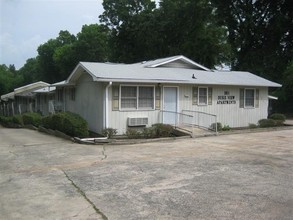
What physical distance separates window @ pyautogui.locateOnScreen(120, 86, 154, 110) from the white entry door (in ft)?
2.75

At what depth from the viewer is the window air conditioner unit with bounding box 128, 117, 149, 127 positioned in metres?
17.7

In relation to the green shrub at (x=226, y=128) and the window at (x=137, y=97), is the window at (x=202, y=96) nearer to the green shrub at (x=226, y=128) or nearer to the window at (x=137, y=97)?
the green shrub at (x=226, y=128)

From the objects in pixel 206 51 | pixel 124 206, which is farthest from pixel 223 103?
pixel 206 51

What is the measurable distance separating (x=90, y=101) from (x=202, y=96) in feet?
20.2

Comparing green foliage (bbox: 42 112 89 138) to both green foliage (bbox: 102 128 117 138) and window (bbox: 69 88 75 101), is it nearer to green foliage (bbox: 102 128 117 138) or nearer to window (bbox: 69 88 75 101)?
green foliage (bbox: 102 128 117 138)

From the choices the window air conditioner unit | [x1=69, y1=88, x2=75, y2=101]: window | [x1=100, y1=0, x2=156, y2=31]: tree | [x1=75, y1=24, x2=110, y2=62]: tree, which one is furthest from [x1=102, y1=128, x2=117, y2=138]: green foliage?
[x1=75, y1=24, x2=110, y2=62]: tree

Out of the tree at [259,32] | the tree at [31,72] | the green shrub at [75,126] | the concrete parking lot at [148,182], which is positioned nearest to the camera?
the concrete parking lot at [148,182]

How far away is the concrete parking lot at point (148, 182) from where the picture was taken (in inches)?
250

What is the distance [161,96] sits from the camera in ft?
62.1

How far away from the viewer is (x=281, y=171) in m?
9.36

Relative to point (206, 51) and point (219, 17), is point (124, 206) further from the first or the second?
point (219, 17)

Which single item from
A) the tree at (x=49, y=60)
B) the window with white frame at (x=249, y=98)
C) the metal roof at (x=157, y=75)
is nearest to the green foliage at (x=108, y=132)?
the metal roof at (x=157, y=75)

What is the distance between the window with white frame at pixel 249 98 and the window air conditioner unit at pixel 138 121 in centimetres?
736

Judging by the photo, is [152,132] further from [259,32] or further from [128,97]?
[259,32]
